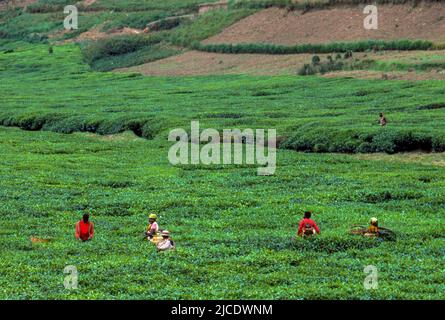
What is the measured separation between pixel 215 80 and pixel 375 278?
278ft

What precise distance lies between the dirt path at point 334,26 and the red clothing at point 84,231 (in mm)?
79778

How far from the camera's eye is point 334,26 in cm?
12381

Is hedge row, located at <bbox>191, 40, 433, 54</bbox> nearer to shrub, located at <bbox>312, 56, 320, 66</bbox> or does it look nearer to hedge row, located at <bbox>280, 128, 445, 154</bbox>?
shrub, located at <bbox>312, 56, 320, 66</bbox>

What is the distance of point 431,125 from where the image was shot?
62531 millimetres

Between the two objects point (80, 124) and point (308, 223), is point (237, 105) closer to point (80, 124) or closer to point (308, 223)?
point (80, 124)

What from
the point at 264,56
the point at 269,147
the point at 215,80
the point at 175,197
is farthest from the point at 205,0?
the point at 175,197

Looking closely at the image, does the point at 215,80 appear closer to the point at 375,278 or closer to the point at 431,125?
the point at 431,125

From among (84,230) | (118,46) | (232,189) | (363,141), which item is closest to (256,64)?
(118,46)

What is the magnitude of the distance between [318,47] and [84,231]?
85092 mm

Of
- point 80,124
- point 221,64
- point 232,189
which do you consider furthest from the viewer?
point 221,64

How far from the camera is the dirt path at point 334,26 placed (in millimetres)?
114062

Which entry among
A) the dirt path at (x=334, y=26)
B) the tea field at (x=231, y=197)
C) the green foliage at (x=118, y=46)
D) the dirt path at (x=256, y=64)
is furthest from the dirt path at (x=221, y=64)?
the tea field at (x=231, y=197)

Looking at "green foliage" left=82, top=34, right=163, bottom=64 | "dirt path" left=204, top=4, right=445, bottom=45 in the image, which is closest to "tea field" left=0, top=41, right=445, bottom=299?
"dirt path" left=204, top=4, right=445, bottom=45

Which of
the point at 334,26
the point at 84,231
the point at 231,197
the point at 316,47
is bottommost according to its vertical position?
the point at 231,197
